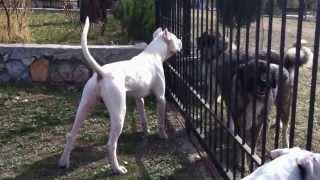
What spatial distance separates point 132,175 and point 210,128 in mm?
877

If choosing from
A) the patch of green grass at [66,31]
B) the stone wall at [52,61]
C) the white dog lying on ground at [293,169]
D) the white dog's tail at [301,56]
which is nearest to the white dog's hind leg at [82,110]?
the white dog's tail at [301,56]

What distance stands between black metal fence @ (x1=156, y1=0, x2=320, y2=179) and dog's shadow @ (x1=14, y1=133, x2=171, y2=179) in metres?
0.49

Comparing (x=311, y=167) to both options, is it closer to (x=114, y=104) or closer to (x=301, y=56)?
(x=114, y=104)

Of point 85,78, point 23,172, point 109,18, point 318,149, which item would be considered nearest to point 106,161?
point 23,172

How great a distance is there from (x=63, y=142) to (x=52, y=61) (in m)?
2.60

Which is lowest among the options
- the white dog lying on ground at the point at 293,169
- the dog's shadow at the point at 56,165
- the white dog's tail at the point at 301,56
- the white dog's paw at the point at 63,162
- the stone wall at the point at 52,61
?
the dog's shadow at the point at 56,165

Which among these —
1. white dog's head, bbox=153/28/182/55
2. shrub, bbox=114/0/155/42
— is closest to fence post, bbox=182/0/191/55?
white dog's head, bbox=153/28/182/55

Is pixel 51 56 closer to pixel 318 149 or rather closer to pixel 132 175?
pixel 132 175

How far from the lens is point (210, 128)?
16.4 ft

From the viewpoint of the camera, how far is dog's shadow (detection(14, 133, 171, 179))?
189 inches

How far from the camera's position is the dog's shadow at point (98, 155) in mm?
4793

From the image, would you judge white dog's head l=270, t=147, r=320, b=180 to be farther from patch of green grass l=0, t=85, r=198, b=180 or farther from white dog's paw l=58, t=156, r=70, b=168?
white dog's paw l=58, t=156, r=70, b=168

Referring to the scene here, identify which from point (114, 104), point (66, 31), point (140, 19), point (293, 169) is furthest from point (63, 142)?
point (66, 31)

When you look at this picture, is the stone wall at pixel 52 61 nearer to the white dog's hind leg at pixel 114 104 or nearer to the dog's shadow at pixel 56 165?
the dog's shadow at pixel 56 165
